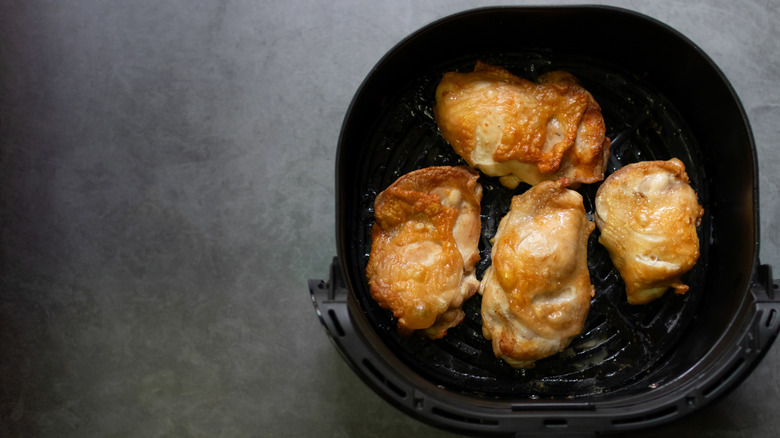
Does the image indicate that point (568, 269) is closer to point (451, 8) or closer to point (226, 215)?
point (451, 8)

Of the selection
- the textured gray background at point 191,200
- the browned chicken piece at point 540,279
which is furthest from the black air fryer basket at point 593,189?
the textured gray background at point 191,200

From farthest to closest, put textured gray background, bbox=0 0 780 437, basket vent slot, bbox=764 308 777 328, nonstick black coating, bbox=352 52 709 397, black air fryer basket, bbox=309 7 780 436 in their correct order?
1. textured gray background, bbox=0 0 780 437
2. nonstick black coating, bbox=352 52 709 397
3. black air fryer basket, bbox=309 7 780 436
4. basket vent slot, bbox=764 308 777 328

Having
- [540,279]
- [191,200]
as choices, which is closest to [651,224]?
[540,279]

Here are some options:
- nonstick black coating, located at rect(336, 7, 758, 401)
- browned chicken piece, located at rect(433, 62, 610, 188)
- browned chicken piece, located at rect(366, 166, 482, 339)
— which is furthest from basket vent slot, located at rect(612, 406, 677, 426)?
browned chicken piece, located at rect(433, 62, 610, 188)

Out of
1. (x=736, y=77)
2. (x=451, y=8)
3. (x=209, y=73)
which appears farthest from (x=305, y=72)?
(x=736, y=77)

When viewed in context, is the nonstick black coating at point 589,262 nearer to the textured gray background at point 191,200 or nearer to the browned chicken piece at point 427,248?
the browned chicken piece at point 427,248

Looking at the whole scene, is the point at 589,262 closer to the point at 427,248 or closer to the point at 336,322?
the point at 427,248

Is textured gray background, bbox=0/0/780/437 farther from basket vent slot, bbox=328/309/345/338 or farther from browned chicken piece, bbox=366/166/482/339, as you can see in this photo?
basket vent slot, bbox=328/309/345/338
